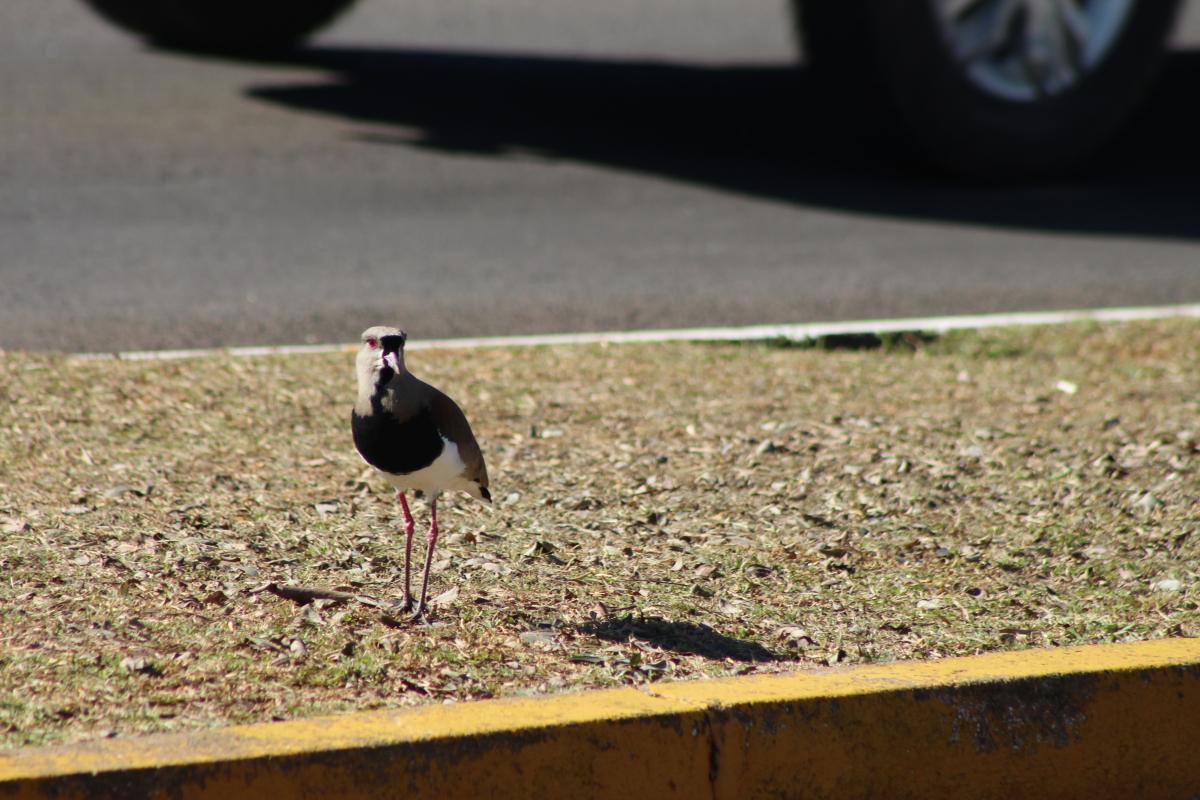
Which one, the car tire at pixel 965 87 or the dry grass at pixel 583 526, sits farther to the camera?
the car tire at pixel 965 87

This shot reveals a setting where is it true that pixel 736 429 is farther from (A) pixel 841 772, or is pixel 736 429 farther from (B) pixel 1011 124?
(B) pixel 1011 124

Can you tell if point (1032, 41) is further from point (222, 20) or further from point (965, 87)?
point (222, 20)

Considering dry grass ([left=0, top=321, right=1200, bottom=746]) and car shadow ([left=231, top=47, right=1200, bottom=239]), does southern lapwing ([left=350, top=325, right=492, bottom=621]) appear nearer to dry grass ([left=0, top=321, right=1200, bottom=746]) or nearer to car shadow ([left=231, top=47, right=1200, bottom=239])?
dry grass ([left=0, top=321, right=1200, bottom=746])

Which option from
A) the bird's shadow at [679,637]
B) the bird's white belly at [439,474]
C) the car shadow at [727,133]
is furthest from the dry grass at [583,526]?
the car shadow at [727,133]

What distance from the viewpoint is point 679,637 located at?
11.9ft

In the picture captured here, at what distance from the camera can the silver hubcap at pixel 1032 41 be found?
8.97m

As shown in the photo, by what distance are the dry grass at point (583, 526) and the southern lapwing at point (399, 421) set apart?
0.42m

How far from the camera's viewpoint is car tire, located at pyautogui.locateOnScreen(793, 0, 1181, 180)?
874 cm

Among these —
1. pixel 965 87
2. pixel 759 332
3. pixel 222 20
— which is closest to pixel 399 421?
pixel 759 332

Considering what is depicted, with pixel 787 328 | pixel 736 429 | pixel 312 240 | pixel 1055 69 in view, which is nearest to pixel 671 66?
pixel 1055 69

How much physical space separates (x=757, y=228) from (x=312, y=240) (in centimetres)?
233

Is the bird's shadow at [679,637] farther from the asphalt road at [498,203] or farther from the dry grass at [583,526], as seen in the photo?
the asphalt road at [498,203]

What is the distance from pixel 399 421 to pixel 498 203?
5341mm

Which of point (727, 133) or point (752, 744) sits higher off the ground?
point (727, 133)
